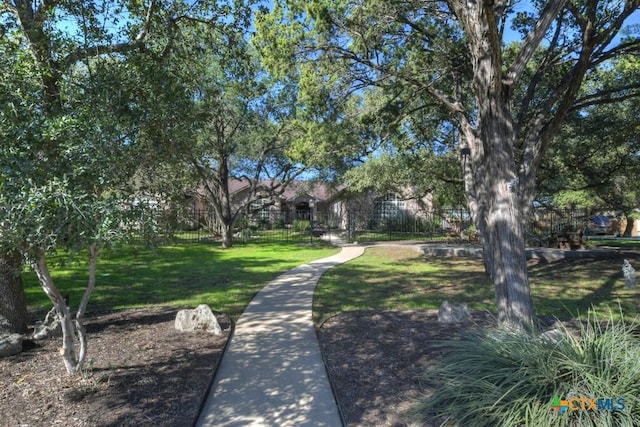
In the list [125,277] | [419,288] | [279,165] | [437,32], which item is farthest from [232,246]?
[437,32]

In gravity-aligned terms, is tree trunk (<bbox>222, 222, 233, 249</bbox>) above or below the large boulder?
above

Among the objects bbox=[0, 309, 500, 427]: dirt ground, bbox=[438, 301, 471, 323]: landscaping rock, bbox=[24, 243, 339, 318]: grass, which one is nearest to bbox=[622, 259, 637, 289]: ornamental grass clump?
bbox=[438, 301, 471, 323]: landscaping rock

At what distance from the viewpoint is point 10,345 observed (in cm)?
470

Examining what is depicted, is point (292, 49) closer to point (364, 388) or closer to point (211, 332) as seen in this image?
point (211, 332)

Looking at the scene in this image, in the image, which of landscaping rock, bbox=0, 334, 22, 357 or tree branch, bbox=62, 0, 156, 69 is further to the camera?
tree branch, bbox=62, 0, 156, 69

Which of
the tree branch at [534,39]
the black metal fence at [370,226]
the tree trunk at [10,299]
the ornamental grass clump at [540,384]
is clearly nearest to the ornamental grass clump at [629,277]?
the tree branch at [534,39]

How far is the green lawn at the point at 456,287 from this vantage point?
293 inches

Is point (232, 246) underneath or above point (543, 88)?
underneath

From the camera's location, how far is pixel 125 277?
35.8ft

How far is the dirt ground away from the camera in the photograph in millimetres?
3434

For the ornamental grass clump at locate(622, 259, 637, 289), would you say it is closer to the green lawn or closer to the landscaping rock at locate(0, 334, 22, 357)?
the green lawn

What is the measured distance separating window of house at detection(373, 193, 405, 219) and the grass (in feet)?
57.6

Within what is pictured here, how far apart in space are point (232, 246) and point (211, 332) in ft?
52.2

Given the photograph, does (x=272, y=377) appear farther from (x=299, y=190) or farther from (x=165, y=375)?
(x=299, y=190)
